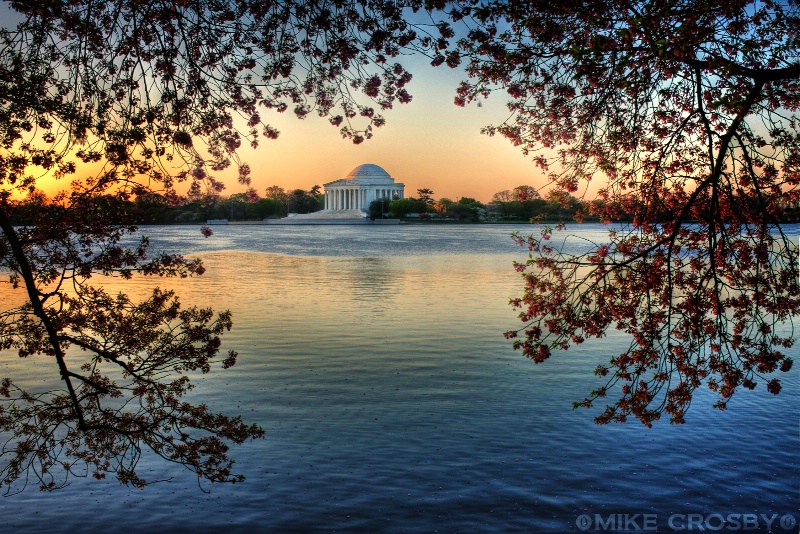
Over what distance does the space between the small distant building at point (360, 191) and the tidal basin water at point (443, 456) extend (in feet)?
380

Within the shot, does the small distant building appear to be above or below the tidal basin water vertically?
above

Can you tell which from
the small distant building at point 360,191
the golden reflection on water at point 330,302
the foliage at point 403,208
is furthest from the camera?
the small distant building at point 360,191

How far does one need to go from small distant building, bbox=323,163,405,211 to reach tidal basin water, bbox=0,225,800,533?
116 m

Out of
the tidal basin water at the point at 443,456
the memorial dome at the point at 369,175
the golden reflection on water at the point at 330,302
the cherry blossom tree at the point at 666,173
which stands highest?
the memorial dome at the point at 369,175

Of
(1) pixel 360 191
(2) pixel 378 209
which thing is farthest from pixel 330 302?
(1) pixel 360 191

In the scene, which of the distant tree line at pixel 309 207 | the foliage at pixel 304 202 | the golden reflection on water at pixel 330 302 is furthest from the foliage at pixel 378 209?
the golden reflection on water at pixel 330 302

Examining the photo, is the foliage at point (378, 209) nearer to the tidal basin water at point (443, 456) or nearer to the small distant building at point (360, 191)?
the small distant building at point (360, 191)

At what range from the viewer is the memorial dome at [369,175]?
130000mm

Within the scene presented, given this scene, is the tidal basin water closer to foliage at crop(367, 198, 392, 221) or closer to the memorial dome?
foliage at crop(367, 198, 392, 221)

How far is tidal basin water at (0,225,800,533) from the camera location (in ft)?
18.4

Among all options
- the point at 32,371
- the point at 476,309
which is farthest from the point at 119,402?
the point at 476,309

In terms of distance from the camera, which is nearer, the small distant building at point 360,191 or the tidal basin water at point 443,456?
the tidal basin water at point 443,456

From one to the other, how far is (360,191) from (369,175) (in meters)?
5.69

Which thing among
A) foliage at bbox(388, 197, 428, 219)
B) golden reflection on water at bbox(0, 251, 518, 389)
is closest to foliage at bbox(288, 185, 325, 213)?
foliage at bbox(388, 197, 428, 219)
